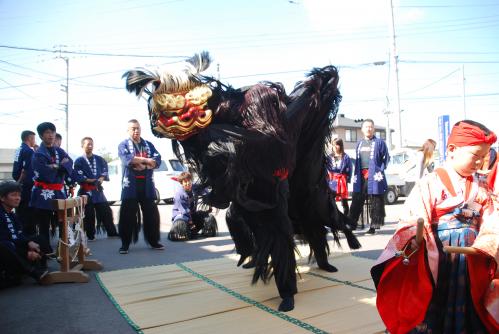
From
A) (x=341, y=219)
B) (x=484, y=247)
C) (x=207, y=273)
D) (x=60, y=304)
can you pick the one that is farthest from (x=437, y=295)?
(x=60, y=304)

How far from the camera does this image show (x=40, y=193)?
14.2 ft

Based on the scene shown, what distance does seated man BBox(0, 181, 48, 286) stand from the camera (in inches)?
129

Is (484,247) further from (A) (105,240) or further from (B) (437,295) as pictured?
(A) (105,240)

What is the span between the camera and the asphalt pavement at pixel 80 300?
2.38 m

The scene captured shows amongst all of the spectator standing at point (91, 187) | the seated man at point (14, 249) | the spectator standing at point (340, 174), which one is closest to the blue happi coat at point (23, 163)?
the spectator standing at point (91, 187)

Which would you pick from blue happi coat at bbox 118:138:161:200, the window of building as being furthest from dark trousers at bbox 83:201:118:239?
the window of building

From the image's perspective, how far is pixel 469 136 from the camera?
1762 millimetres

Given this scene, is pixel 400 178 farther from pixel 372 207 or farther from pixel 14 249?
pixel 14 249

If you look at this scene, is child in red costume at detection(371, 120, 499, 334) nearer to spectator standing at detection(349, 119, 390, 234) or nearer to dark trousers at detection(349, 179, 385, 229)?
spectator standing at detection(349, 119, 390, 234)

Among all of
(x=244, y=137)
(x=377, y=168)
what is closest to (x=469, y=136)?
(x=244, y=137)

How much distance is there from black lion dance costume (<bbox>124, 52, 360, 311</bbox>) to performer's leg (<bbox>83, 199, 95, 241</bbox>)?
3.77 metres

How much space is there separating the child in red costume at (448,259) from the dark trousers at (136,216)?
3.35 metres

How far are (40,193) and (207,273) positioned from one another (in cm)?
217

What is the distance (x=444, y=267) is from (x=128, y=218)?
365 centimetres
